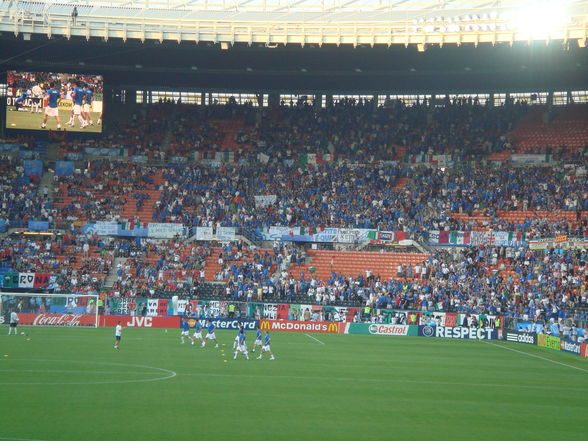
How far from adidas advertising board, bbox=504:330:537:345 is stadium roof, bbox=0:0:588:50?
1949cm

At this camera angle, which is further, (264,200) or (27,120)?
(264,200)

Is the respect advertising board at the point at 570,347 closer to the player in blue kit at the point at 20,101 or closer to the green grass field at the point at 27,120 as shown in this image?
the green grass field at the point at 27,120

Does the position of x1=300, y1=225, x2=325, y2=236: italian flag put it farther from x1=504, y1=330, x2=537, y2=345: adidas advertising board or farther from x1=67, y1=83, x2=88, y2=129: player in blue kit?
x1=67, y1=83, x2=88, y2=129: player in blue kit

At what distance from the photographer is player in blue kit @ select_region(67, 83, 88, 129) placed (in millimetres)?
64312

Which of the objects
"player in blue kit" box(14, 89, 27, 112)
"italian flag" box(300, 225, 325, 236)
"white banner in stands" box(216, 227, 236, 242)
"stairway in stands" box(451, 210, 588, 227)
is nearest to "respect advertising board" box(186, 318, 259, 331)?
"white banner in stands" box(216, 227, 236, 242)

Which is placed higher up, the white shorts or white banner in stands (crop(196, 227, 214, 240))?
the white shorts

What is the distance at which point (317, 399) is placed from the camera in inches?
1006

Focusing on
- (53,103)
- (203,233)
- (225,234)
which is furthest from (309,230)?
(53,103)

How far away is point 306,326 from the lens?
54250 millimetres

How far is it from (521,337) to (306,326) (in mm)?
13447

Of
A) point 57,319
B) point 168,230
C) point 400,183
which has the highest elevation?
point 400,183

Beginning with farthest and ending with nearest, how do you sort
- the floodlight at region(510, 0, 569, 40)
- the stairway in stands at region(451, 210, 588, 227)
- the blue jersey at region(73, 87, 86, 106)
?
the blue jersey at region(73, 87, 86, 106) → the stairway in stands at region(451, 210, 588, 227) → the floodlight at region(510, 0, 569, 40)

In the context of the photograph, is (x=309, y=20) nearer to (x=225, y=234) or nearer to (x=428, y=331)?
(x=225, y=234)

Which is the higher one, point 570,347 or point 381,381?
Result: point 381,381
